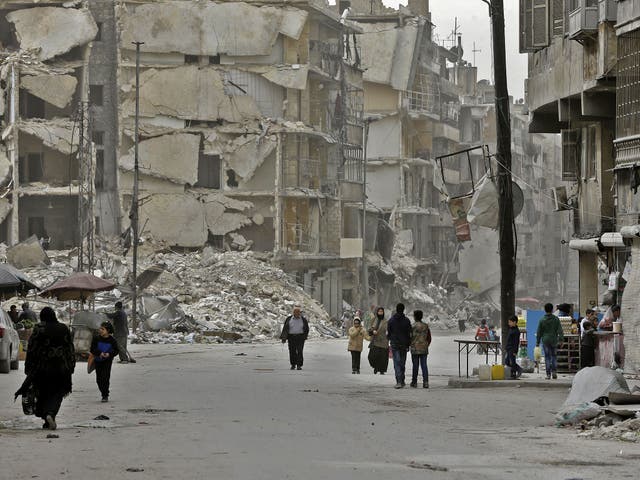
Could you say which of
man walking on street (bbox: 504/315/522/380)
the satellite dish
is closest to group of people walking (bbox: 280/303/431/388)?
man walking on street (bbox: 504/315/522/380)

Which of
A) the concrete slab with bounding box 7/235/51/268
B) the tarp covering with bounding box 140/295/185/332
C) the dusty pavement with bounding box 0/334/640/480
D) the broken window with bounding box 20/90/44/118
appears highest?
the broken window with bounding box 20/90/44/118

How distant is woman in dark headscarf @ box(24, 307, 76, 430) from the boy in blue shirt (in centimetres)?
400

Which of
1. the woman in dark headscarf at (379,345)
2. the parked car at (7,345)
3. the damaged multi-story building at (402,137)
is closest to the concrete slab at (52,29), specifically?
the damaged multi-story building at (402,137)

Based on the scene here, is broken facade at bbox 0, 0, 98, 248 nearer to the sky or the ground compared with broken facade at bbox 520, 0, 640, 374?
nearer to the sky

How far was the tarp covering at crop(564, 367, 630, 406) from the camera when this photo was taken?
17.6 metres

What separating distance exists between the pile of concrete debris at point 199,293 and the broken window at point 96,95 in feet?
21.3

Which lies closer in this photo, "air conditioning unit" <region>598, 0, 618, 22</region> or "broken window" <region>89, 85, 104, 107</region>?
"air conditioning unit" <region>598, 0, 618, 22</region>

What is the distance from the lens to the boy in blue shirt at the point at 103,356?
20312mm

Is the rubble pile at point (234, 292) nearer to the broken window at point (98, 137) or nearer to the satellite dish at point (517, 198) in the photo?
the broken window at point (98, 137)

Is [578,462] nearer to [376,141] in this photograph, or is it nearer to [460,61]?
[376,141]

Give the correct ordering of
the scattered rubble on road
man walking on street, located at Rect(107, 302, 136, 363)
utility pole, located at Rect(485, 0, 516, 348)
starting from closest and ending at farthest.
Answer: utility pole, located at Rect(485, 0, 516, 348) < man walking on street, located at Rect(107, 302, 136, 363) < the scattered rubble on road

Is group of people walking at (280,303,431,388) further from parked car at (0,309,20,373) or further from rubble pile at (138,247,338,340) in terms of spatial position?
rubble pile at (138,247,338,340)

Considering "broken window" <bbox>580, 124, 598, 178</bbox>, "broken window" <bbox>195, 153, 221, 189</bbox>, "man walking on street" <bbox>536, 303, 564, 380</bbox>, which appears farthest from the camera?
"broken window" <bbox>195, 153, 221, 189</bbox>

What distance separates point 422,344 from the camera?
2428cm
